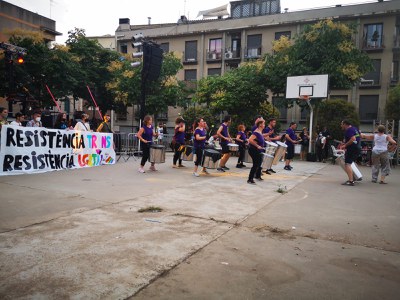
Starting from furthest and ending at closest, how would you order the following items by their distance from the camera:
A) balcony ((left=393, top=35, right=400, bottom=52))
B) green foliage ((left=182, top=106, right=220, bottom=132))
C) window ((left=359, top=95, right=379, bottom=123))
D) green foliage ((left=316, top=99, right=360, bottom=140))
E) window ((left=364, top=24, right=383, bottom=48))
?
green foliage ((left=182, top=106, right=220, bottom=132)) → window ((left=359, top=95, right=379, bottom=123)) → window ((left=364, top=24, right=383, bottom=48)) → balcony ((left=393, top=35, right=400, bottom=52)) → green foliage ((left=316, top=99, right=360, bottom=140))

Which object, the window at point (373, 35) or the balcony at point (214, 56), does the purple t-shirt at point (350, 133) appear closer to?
the window at point (373, 35)

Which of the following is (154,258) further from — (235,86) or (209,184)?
(235,86)

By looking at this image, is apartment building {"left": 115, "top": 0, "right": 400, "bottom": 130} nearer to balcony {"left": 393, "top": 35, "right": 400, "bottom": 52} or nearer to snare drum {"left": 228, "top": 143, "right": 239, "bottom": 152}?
balcony {"left": 393, "top": 35, "right": 400, "bottom": 52}

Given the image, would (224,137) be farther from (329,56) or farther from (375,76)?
(375,76)

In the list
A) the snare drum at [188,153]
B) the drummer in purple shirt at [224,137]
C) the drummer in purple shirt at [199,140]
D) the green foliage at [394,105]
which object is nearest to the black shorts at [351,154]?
the drummer in purple shirt at [224,137]

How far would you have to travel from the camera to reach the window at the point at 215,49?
117 feet

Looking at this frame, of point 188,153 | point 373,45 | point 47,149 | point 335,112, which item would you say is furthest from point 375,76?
point 47,149

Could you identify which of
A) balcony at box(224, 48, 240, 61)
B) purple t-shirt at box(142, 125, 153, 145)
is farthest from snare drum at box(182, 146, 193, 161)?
balcony at box(224, 48, 240, 61)

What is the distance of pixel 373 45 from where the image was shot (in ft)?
98.1

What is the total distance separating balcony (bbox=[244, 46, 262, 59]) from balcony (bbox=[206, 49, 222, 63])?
3.03 metres

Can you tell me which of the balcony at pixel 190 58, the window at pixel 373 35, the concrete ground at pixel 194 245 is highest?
the window at pixel 373 35

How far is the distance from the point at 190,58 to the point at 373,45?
62.7 ft

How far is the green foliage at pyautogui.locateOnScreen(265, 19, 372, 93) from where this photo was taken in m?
18.5

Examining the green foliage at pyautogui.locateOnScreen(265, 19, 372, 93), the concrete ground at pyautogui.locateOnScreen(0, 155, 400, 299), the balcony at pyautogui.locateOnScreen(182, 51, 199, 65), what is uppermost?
the balcony at pyautogui.locateOnScreen(182, 51, 199, 65)
